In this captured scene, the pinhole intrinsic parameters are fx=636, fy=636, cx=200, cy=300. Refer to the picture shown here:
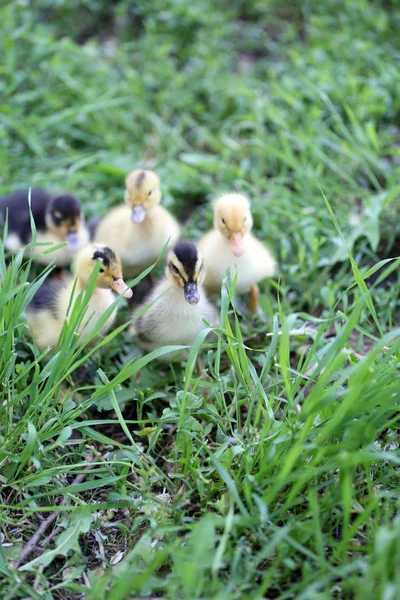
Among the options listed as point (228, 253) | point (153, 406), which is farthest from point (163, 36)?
point (153, 406)

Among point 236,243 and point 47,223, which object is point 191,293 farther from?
point 47,223

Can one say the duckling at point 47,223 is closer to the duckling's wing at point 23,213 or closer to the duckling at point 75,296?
the duckling's wing at point 23,213

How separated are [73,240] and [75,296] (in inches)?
29.6

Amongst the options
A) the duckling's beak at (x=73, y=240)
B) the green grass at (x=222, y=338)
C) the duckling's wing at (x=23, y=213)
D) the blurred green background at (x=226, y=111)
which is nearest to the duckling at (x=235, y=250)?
the green grass at (x=222, y=338)

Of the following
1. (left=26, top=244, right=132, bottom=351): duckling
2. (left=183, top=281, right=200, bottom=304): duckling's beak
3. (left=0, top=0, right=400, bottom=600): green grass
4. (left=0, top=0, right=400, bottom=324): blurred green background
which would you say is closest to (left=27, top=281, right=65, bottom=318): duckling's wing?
(left=26, top=244, right=132, bottom=351): duckling

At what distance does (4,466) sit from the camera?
2.50 metres

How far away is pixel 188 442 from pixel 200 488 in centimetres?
18

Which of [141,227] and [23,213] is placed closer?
[141,227]

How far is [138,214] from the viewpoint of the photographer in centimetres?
365

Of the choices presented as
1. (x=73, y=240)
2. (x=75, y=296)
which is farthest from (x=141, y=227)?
(x=75, y=296)

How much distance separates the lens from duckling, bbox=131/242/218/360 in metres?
2.93

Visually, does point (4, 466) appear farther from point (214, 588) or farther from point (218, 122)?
point (218, 122)

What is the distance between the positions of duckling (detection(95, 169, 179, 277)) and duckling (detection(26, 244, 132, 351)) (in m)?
0.52

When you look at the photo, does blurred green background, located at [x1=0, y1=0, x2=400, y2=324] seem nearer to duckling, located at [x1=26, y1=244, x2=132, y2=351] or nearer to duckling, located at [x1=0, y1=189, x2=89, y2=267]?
duckling, located at [x1=0, y1=189, x2=89, y2=267]
